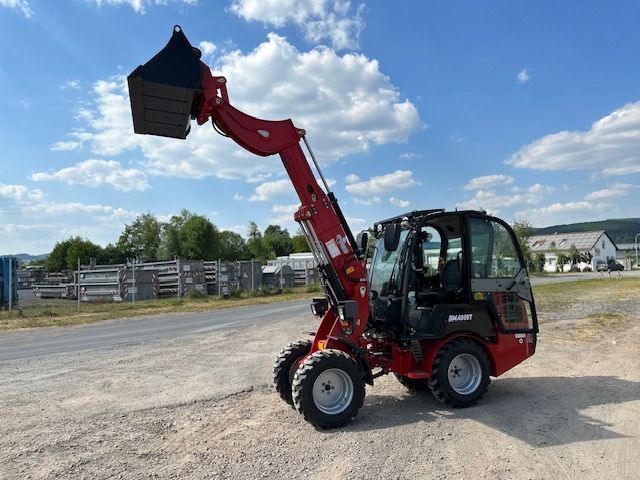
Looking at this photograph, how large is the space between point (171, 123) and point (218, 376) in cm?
487

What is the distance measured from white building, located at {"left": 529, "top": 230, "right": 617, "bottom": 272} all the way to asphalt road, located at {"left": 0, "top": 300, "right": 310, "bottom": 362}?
7038 cm

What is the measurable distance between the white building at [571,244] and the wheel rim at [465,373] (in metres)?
80.3

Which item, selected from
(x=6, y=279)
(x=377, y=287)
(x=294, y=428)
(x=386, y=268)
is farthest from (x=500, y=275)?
(x=6, y=279)

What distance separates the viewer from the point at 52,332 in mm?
18094

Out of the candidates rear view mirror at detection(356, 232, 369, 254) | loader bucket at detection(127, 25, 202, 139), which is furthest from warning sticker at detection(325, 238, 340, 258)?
loader bucket at detection(127, 25, 202, 139)

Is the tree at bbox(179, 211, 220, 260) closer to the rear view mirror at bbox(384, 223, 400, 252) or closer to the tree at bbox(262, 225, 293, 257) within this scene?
the tree at bbox(262, 225, 293, 257)

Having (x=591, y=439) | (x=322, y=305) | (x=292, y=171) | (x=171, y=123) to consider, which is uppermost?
(x=171, y=123)

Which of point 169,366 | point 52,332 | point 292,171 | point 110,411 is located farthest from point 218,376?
point 52,332

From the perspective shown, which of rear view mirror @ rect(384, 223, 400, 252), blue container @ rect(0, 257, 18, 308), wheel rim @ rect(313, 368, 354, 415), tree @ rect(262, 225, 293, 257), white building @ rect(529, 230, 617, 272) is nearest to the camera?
wheel rim @ rect(313, 368, 354, 415)

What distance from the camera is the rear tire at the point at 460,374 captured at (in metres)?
6.79

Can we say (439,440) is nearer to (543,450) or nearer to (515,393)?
(543,450)

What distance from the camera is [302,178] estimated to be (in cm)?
679

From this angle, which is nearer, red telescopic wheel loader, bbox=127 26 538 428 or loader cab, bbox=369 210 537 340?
red telescopic wheel loader, bbox=127 26 538 428

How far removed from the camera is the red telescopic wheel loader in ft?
19.7
